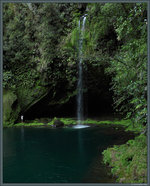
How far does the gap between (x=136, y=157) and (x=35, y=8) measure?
658 inches

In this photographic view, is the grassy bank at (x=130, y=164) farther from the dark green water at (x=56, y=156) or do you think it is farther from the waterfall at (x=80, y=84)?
the waterfall at (x=80, y=84)

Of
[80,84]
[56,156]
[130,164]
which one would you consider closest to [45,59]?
[80,84]

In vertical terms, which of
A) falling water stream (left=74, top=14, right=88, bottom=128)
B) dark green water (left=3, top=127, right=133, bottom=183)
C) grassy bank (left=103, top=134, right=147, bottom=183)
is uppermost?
falling water stream (left=74, top=14, right=88, bottom=128)

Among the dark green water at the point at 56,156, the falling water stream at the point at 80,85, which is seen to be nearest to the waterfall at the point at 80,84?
the falling water stream at the point at 80,85

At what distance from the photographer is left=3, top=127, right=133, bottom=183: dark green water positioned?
621 centimetres

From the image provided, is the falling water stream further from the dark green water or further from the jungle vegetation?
the dark green water

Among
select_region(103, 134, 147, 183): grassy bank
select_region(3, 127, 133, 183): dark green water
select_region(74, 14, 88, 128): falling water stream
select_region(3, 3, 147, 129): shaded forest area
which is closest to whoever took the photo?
select_region(103, 134, 147, 183): grassy bank

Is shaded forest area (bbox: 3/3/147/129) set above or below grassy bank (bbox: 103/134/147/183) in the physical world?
above

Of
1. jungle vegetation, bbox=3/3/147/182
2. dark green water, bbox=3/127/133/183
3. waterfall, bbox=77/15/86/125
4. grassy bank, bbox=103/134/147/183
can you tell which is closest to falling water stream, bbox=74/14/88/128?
waterfall, bbox=77/15/86/125

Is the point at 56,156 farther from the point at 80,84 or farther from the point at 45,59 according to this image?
the point at 45,59

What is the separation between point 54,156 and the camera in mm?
8297

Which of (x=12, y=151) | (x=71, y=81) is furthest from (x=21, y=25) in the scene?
(x=12, y=151)

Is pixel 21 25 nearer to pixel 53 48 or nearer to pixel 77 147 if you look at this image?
pixel 53 48

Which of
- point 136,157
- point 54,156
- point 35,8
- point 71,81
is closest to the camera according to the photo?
point 136,157
